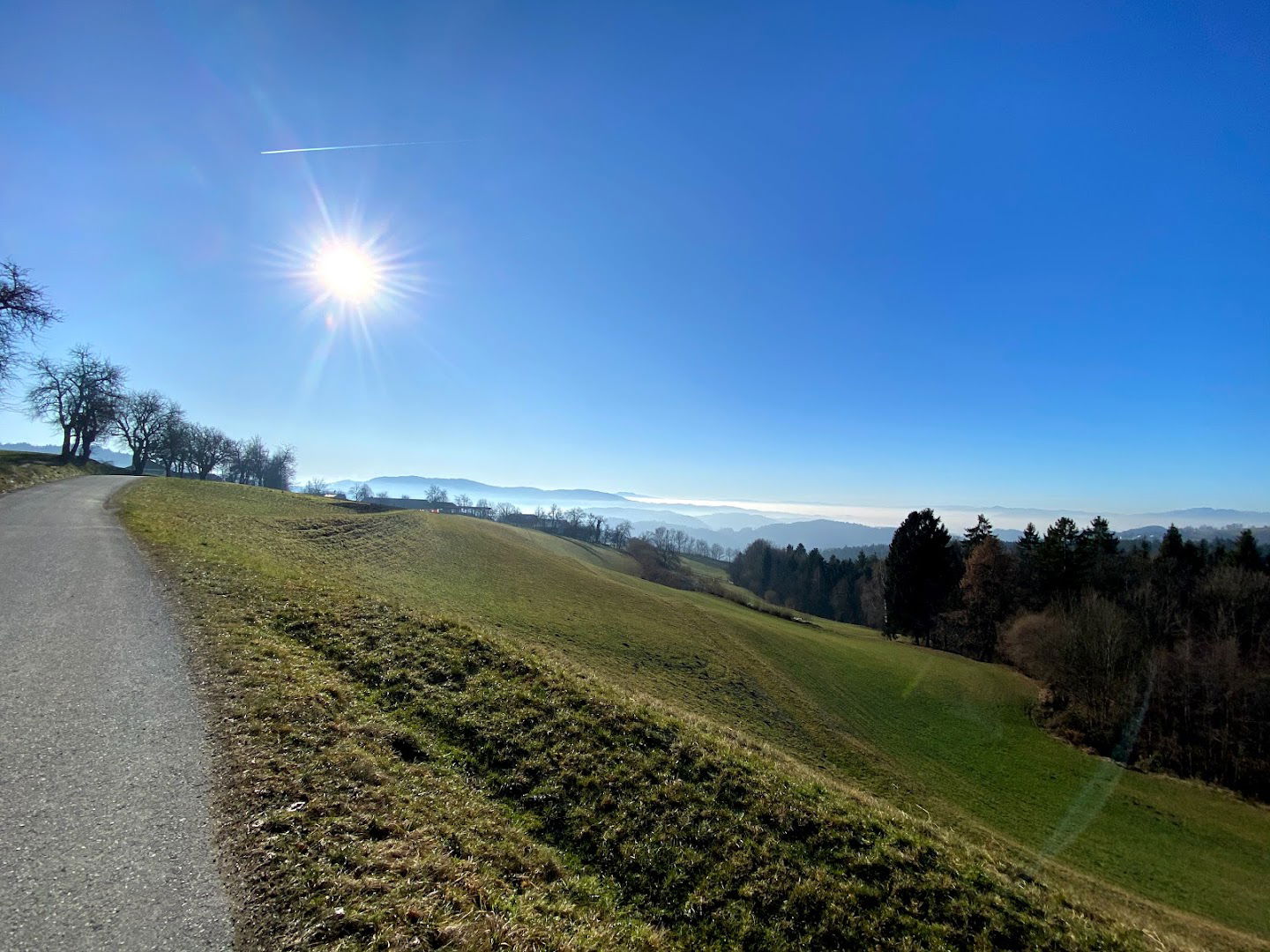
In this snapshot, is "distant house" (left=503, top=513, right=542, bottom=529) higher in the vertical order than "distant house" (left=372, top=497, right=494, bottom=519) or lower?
lower

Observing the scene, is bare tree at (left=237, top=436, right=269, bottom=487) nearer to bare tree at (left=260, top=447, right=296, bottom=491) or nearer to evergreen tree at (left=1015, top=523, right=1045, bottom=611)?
bare tree at (left=260, top=447, right=296, bottom=491)

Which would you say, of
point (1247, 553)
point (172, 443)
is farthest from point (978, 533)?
point (172, 443)

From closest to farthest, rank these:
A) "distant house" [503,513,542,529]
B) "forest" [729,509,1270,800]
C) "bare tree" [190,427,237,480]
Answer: "forest" [729,509,1270,800] < "bare tree" [190,427,237,480] < "distant house" [503,513,542,529]

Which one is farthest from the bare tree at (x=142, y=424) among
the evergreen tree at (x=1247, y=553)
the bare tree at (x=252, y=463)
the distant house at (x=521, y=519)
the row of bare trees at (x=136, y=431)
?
the evergreen tree at (x=1247, y=553)

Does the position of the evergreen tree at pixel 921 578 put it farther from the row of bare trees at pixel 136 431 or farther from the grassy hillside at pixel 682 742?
the row of bare trees at pixel 136 431

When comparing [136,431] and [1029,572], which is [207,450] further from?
[1029,572]

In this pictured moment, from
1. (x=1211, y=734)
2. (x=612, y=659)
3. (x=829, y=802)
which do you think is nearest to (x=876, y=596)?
(x=1211, y=734)

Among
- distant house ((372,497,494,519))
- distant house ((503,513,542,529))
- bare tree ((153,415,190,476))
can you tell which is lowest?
distant house ((503,513,542,529))

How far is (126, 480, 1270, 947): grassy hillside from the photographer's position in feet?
22.2

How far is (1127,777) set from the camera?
1072 inches

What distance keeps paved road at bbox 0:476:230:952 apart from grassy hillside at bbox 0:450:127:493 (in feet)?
84.7

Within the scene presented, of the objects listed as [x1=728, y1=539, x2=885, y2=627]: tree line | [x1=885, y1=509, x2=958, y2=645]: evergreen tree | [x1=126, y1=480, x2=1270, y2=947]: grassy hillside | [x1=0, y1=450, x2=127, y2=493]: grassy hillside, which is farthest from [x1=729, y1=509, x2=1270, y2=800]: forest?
[x1=0, y1=450, x2=127, y2=493]: grassy hillside

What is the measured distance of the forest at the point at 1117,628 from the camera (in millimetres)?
30547

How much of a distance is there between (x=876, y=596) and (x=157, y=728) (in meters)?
92.4
